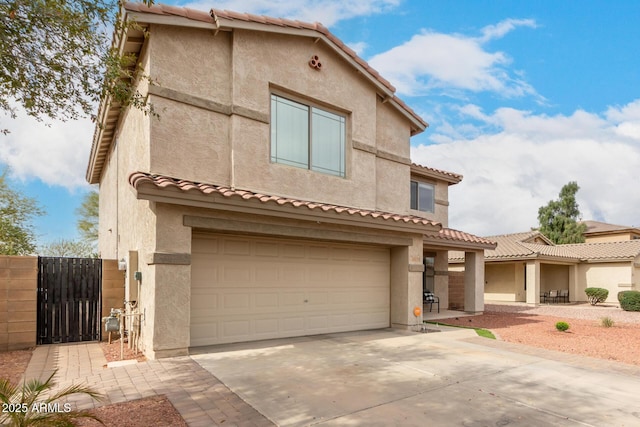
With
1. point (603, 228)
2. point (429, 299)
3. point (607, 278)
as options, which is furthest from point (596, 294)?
point (603, 228)

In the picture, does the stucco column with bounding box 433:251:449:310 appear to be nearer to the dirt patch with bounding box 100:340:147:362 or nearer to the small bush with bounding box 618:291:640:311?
the small bush with bounding box 618:291:640:311

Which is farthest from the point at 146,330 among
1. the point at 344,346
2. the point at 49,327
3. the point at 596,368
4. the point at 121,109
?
the point at 596,368

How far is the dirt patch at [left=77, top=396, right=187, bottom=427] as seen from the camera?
4.45 metres

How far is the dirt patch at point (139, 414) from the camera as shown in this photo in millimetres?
4449

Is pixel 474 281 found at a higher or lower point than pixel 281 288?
lower

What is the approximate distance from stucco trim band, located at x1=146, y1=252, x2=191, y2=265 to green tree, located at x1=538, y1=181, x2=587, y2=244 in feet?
145

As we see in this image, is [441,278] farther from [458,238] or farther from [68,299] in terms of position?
[68,299]

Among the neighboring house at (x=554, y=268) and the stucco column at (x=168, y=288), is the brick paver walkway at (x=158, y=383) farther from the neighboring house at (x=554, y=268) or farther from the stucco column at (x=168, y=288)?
the neighboring house at (x=554, y=268)

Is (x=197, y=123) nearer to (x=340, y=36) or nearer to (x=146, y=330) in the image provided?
(x=146, y=330)

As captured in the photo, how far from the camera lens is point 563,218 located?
4222 cm

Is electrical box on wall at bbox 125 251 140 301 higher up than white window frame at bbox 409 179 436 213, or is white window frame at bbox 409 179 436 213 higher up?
white window frame at bbox 409 179 436 213

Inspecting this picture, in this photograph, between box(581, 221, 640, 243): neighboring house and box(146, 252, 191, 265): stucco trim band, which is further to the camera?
box(581, 221, 640, 243): neighboring house

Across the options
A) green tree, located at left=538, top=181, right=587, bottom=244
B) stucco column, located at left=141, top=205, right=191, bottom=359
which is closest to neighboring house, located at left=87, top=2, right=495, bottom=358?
stucco column, located at left=141, top=205, right=191, bottom=359

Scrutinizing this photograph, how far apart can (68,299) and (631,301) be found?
26329 mm
